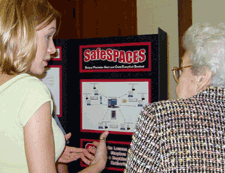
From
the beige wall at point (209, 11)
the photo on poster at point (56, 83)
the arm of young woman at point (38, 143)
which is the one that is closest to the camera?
the arm of young woman at point (38, 143)

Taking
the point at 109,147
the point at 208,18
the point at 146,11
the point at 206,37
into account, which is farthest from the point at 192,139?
the point at 146,11

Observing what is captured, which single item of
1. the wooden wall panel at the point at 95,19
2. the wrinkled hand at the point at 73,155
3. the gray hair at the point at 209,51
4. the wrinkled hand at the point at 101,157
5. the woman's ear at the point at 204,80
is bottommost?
the wrinkled hand at the point at 73,155

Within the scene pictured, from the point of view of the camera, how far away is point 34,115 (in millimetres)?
736

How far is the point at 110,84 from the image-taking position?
6.00 ft

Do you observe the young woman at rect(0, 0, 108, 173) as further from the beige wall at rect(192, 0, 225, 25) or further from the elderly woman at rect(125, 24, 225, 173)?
the beige wall at rect(192, 0, 225, 25)

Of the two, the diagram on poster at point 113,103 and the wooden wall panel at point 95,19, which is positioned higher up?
the wooden wall panel at point 95,19

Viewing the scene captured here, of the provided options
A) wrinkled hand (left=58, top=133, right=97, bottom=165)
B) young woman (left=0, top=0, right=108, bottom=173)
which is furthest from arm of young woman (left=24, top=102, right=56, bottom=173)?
wrinkled hand (left=58, top=133, right=97, bottom=165)

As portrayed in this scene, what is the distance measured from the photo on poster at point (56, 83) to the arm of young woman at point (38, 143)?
122 centimetres

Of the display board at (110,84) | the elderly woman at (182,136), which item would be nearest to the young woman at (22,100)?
the elderly woman at (182,136)

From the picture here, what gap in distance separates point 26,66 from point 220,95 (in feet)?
2.53

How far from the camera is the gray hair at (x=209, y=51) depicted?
977 millimetres

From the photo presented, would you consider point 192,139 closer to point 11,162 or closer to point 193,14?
point 11,162

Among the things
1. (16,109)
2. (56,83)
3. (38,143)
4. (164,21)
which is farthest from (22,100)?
(164,21)

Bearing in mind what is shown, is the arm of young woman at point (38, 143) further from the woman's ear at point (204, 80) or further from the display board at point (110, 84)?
the display board at point (110, 84)
